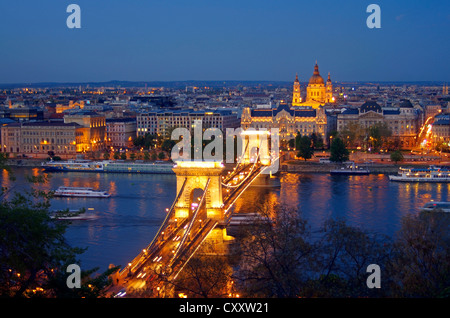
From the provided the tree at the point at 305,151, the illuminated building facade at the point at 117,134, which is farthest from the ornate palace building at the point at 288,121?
the illuminated building facade at the point at 117,134

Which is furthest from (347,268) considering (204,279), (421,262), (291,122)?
(291,122)

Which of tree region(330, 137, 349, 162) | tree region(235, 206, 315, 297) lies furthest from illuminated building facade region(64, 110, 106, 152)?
tree region(235, 206, 315, 297)

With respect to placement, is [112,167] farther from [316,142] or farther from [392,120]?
[392,120]

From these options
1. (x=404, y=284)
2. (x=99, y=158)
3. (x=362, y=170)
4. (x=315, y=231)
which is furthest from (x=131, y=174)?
(x=404, y=284)

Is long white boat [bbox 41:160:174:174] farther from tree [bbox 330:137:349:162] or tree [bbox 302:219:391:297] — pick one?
tree [bbox 302:219:391:297]
